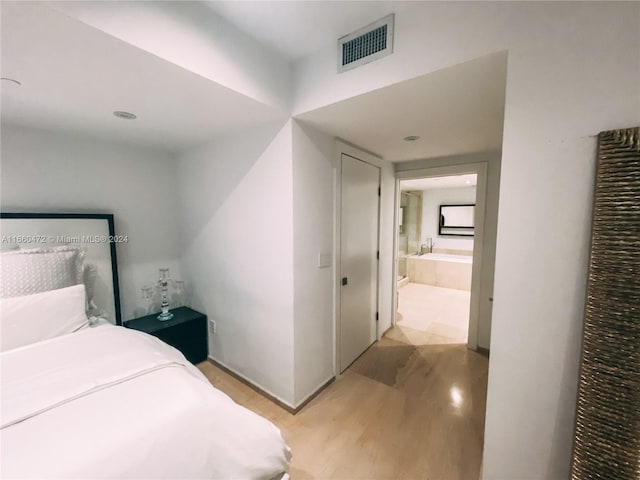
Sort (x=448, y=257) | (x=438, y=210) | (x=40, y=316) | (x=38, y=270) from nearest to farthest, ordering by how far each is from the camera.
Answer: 1. (x=40, y=316)
2. (x=38, y=270)
3. (x=448, y=257)
4. (x=438, y=210)

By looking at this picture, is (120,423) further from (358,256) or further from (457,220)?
(457,220)

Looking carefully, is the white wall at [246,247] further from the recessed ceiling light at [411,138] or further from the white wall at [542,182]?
the white wall at [542,182]

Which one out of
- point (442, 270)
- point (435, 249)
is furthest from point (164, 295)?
point (435, 249)

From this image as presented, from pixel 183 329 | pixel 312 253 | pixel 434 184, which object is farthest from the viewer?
pixel 434 184

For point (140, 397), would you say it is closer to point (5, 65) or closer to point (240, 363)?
point (240, 363)

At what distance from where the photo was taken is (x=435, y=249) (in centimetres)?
623

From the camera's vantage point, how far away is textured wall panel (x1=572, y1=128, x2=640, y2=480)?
0.79 meters

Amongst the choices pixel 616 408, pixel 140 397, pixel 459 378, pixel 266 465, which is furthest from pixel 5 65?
pixel 459 378

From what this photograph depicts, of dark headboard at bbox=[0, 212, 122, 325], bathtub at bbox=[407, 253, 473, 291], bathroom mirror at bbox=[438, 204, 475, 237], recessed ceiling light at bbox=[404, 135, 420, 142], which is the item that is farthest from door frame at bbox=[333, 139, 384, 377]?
bathroom mirror at bbox=[438, 204, 475, 237]

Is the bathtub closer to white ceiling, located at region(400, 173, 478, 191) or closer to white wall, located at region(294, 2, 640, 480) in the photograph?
white ceiling, located at region(400, 173, 478, 191)

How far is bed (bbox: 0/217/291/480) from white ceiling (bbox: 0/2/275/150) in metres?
1.06

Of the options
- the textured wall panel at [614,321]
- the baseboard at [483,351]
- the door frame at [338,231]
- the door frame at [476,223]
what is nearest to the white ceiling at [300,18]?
the door frame at [338,231]

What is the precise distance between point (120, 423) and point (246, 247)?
1.34 metres

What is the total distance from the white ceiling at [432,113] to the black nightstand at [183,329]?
2124 mm
